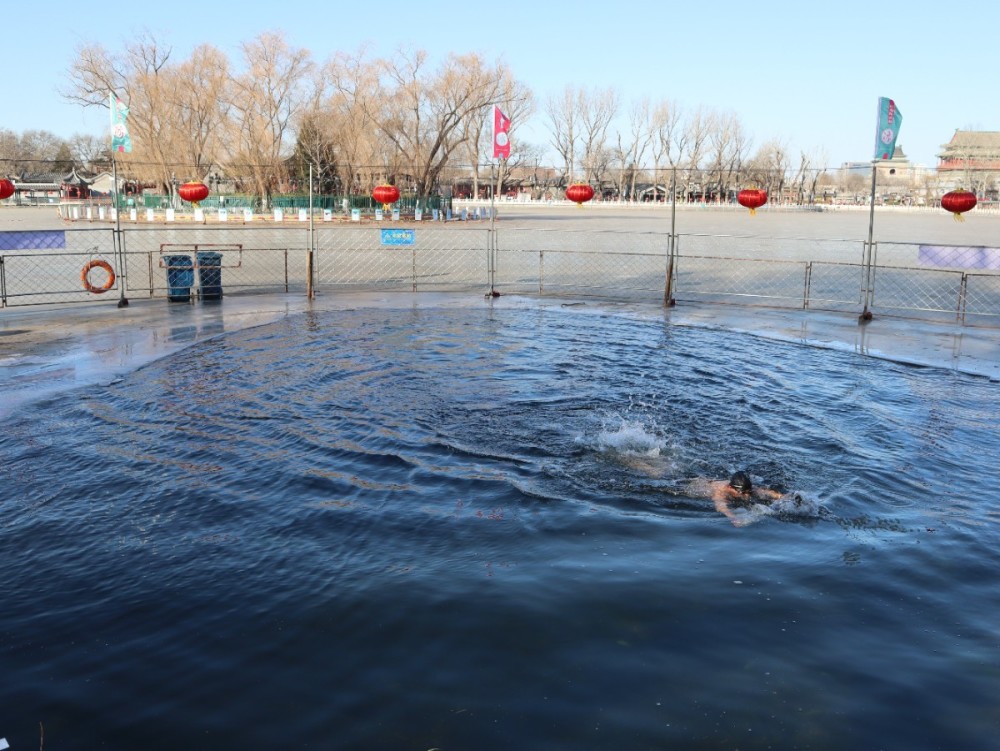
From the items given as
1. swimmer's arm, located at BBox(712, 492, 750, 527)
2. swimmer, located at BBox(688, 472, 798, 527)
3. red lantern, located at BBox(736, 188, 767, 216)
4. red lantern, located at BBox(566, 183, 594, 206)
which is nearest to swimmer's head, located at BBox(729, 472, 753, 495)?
swimmer, located at BBox(688, 472, 798, 527)

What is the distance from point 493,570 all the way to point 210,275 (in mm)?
15731

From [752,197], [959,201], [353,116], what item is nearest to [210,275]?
[752,197]

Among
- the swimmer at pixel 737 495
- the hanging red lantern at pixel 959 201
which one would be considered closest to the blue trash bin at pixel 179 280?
the swimmer at pixel 737 495

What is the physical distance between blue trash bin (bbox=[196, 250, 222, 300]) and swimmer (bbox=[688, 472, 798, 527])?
1407 cm

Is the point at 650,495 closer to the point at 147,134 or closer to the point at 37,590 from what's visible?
the point at 37,590

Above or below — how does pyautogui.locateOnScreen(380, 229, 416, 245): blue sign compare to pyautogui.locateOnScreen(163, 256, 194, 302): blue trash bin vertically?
above

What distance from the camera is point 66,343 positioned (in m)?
14.0

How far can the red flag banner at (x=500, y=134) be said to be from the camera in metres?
19.1

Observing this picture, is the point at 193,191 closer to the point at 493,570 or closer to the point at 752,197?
the point at 752,197

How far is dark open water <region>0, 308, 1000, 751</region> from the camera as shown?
4.56 metres

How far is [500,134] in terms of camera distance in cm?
1925

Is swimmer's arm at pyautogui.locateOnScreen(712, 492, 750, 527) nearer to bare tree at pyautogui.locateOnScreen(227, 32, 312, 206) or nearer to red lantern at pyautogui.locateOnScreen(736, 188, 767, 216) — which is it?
red lantern at pyautogui.locateOnScreen(736, 188, 767, 216)

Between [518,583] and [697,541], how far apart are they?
5.27 feet

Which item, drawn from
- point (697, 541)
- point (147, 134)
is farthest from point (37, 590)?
point (147, 134)
